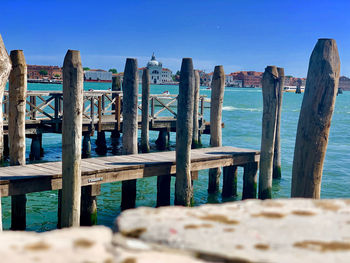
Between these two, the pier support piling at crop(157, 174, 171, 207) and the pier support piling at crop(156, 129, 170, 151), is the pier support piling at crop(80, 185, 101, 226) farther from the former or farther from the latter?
the pier support piling at crop(156, 129, 170, 151)

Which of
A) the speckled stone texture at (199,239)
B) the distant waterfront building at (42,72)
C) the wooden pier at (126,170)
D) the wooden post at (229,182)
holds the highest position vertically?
the distant waterfront building at (42,72)

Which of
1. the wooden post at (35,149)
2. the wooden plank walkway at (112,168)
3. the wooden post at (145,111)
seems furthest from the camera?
the wooden post at (35,149)

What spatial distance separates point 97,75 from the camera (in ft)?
608

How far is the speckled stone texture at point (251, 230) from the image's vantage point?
169 centimetres

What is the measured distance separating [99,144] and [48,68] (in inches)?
6390

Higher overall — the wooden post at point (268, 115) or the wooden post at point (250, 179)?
the wooden post at point (268, 115)

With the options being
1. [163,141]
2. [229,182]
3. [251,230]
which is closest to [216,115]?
[229,182]

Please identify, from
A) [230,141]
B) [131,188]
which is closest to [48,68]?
[230,141]

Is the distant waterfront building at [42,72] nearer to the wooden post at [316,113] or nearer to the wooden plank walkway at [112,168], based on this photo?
the wooden plank walkway at [112,168]

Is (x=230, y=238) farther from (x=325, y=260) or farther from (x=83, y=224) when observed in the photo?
(x=83, y=224)

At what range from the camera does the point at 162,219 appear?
1975 millimetres

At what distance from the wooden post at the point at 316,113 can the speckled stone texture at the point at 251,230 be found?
125 inches

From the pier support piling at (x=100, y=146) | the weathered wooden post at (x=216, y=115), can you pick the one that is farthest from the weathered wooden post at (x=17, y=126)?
the pier support piling at (x=100, y=146)

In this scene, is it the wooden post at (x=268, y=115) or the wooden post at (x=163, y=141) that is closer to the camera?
the wooden post at (x=268, y=115)
